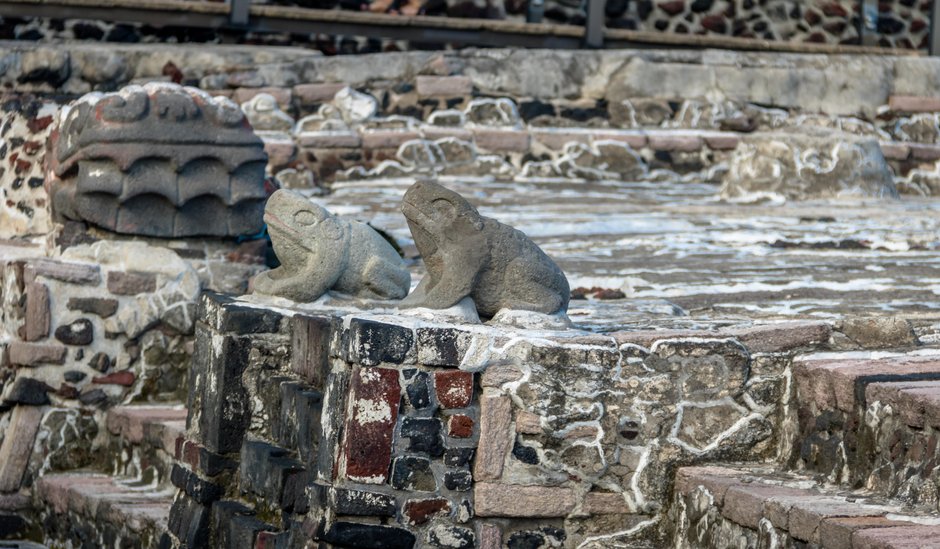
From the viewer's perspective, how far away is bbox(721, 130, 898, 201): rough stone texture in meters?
10.3

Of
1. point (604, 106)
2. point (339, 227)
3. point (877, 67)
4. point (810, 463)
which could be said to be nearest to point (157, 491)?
point (339, 227)

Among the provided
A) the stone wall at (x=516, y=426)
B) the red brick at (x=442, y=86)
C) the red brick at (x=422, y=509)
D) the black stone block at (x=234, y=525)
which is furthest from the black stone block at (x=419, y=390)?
the red brick at (x=442, y=86)

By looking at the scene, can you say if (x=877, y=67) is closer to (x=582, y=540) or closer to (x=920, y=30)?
(x=920, y=30)

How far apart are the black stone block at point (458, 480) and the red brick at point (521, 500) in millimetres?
35

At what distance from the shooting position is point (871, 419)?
506 cm

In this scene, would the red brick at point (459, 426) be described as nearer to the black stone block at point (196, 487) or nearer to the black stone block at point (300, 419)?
the black stone block at point (300, 419)

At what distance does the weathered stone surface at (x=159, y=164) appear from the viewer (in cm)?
726

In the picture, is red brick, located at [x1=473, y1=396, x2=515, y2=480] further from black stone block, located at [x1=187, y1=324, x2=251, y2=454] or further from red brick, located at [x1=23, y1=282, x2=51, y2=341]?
red brick, located at [x1=23, y1=282, x2=51, y2=341]

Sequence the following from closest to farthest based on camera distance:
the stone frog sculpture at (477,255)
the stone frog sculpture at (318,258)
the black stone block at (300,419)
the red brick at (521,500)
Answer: the red brick at (521,500), the stone frog sculpture at (477,255), the black stone block at (300,419), the stone frog sculpture at (318,258)

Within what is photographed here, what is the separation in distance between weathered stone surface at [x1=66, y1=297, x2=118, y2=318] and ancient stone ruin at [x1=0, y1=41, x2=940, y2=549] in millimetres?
13

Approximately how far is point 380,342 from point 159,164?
2463mm

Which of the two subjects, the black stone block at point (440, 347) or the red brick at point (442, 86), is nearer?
the black stone block at point (440, 347)

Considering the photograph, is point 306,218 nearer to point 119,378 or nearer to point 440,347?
point 440,347

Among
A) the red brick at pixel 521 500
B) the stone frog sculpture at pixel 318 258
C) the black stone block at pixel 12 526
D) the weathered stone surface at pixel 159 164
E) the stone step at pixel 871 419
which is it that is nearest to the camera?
the stone step at pixel 871 419
